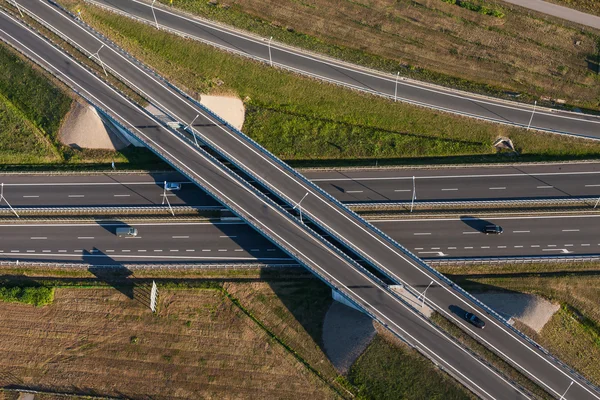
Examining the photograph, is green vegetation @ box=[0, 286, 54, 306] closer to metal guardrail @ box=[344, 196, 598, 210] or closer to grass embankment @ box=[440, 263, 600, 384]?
metal guardrail @ box=[344, 196, 598, 210]

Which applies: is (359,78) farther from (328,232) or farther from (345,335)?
(345,335)

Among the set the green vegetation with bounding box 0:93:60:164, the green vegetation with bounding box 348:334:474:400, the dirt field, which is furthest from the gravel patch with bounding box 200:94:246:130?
the green vegetation with bounding box 348:334:474:400

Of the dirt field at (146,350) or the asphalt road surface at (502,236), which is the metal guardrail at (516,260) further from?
the dirt field at (146,350)

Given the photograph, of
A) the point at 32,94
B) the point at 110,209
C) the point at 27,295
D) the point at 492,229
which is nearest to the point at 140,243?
the point at 110,209

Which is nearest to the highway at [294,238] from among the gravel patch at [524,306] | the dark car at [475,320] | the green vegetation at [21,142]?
the dark car at [475,320]

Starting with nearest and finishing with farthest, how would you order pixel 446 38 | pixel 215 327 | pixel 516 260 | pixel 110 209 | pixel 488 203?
pixel 215 327
pixel 516 260
pixel 488 203
pixel 110 209
pixel 446 38

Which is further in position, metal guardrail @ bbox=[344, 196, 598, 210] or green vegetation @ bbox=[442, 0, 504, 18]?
green vegetation @ bbox=[442, 0, 504, 18]
